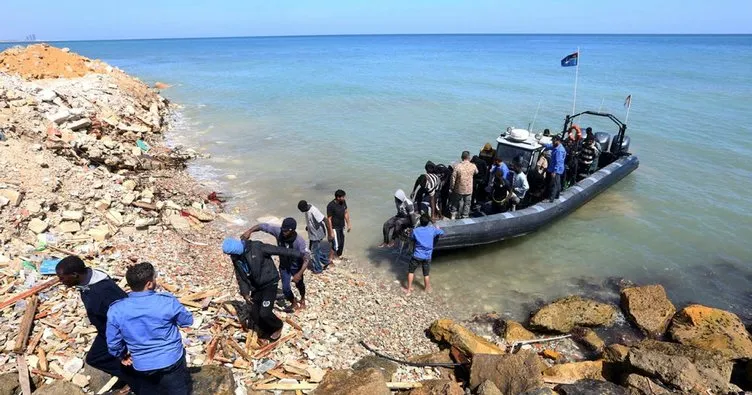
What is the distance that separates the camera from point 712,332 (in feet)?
22.3

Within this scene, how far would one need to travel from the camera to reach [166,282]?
666 centimetres

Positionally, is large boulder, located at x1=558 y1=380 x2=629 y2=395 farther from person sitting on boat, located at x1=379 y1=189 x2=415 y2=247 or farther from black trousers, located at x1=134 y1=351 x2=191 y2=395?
black trousers, located at x1=134 y1=351 x2=191 y2=395

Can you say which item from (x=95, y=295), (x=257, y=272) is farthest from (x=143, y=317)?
(x=257, y=272)

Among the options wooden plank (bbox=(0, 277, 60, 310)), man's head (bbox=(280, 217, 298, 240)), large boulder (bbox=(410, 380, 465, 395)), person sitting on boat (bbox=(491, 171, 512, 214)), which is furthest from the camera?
person sitting on boat (bbox=(491, 171, 512, 214))

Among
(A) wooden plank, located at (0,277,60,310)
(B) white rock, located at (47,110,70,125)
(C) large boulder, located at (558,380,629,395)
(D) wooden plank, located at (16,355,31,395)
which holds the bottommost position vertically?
(C) large boulder, located at (558,380,629,395)

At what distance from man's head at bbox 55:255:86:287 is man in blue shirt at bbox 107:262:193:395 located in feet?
1.95

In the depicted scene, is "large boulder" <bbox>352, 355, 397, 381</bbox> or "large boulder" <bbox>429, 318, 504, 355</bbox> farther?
"large boulder" <bbox>429, 318, 504, 355</bbox>

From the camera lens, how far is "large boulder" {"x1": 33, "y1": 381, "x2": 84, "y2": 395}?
13.6 feet

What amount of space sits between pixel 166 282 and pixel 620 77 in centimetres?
4941

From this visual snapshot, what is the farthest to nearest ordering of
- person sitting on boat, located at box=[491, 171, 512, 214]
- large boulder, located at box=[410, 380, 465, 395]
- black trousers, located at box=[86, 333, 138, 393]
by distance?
person sitting on boat, located at box=[491, 171, 512, 214], large boulder, located at box=[410, 380, 465, 395], black trousers, located at box=[86, 333, 138, 393]

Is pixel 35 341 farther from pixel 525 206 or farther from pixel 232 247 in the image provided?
pixel 525 206

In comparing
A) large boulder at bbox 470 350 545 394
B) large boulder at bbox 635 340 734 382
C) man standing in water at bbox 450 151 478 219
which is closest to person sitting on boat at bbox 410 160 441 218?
man standing in water at bbox 450 151 478 219

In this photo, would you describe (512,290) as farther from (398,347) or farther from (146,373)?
(146,373)

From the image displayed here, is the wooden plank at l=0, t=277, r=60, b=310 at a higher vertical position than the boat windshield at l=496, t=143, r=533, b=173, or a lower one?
lower
